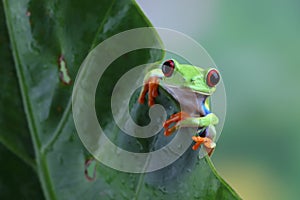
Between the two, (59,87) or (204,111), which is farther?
(204,111)

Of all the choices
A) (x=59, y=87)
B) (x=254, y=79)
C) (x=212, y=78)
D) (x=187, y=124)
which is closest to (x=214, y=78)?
(x=212, y=78)

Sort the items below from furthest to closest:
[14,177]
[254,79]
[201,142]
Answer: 1. [254,79]
2. [201,142]
3. [14,177]

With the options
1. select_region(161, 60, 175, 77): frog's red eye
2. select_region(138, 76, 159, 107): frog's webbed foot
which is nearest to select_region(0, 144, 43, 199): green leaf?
select_region(138, 76, 159, 107): frog's webbed foot

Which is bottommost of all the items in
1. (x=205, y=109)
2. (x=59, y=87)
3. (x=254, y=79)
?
(x=254, y=79)

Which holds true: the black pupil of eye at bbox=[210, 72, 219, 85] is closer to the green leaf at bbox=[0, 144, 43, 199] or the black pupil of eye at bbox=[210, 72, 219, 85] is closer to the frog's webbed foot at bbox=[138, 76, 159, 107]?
the frog's webbed foot at bbox=[138, 76, 159, 107]

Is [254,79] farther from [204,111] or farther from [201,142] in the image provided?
[201,142]

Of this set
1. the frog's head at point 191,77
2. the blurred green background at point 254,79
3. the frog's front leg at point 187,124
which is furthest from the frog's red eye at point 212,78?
the blurred green background at point 254,79
